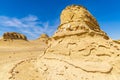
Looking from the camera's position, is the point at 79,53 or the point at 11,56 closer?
the point at 79,53

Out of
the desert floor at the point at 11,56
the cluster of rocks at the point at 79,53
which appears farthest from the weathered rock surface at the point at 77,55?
the desert floor at the point at 11,56

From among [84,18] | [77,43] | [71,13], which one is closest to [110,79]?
[77,43]

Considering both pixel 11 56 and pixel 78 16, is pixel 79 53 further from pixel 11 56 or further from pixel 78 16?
pixel 11 56

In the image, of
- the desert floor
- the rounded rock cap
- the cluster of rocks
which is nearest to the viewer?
the cluster of rocks

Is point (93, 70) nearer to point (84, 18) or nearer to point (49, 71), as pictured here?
point (49, 71)

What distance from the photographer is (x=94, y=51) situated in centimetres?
1162

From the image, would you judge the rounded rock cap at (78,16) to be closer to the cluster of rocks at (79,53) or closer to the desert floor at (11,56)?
the cluster of rocks at (79,53)

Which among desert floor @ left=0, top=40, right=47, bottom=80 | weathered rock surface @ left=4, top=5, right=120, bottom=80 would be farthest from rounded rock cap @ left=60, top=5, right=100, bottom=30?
desert floor @ left=0, top=40, right=47, bottom=80

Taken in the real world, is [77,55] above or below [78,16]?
below

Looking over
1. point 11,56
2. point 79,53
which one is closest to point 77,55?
point 79,53

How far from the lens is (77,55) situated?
11.7m

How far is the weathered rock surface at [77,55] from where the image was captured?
10.4 metres

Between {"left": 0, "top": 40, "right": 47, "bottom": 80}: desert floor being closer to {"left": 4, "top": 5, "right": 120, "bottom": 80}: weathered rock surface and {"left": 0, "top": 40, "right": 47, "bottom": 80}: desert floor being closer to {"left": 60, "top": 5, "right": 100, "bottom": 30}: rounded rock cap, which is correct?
{"left": 4, "top": 5, "right": 120, "bottom": 80}: weathered rock surface

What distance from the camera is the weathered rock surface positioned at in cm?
1041
